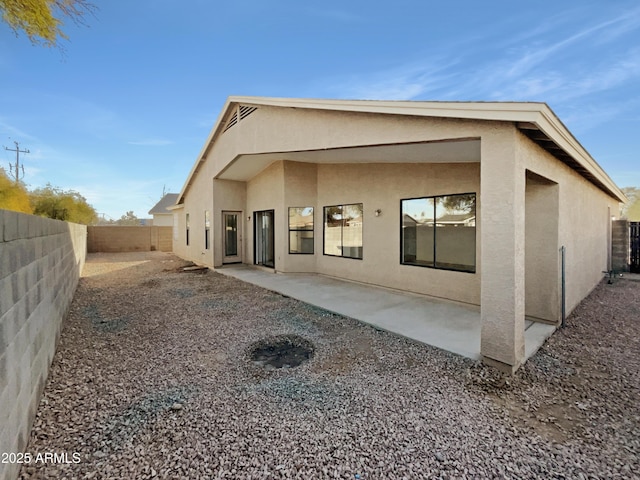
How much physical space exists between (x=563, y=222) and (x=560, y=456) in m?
4.58

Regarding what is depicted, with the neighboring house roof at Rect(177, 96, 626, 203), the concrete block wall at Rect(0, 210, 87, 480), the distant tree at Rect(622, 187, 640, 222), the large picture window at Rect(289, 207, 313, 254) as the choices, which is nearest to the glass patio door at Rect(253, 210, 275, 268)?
the large picture window at Rect(289, 207, 313, 254)

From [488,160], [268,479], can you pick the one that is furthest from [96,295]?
[488,160]

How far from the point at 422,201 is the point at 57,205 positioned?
23.0 meters

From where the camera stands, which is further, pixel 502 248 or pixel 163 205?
pixel 163 205

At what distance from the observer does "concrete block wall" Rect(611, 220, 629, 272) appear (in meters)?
11.9

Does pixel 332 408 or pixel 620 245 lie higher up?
pixel 620 245

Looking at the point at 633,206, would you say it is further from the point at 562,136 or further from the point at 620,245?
the point at 562,136

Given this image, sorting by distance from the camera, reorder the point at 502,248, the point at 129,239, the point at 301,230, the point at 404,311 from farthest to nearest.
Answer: the point at 129,239 < the point at 301,230 < the point at 404,311 < the point at 502,248

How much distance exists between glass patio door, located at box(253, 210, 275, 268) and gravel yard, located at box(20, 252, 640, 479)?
750cm

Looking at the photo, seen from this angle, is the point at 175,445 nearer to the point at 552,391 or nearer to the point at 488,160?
the point at 552,391

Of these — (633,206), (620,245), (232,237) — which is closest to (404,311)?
(232,237)

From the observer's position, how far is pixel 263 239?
44.0 ft

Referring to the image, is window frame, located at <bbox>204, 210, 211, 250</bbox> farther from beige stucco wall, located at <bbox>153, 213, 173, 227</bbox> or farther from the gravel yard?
beige stucco wall, located at <bbox>153, 213, 173, 227</bbox>

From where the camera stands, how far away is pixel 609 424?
2.91 metres
